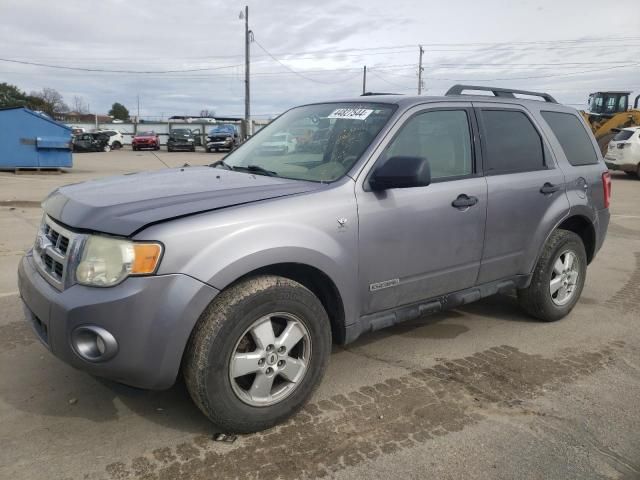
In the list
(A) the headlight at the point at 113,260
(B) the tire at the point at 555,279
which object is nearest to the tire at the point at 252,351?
→ (A) the headlight at the point at 113,260

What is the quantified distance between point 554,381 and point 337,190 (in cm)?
193

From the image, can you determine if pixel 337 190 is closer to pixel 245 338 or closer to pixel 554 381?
pixel 245 338

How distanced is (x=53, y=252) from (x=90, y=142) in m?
37.9

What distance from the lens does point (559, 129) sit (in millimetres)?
4570

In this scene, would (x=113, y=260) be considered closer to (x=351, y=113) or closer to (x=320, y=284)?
(x=320, y=284)

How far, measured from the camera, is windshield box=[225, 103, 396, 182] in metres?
3.36

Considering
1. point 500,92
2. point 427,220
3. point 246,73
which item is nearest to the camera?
point 427,220

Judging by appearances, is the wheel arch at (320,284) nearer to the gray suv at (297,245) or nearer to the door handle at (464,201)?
the gray suv at (297,245)

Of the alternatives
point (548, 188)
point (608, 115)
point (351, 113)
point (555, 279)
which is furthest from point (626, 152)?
point (351, 113)

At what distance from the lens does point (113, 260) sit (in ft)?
8.06

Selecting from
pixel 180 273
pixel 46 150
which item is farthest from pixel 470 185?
pixel 46 150

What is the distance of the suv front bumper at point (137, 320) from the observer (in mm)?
2414

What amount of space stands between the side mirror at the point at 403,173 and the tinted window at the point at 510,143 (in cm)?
103

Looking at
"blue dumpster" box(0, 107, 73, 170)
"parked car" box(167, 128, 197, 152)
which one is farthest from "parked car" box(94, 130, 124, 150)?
"blue dumpster" box(0, 107, 73, 170)
